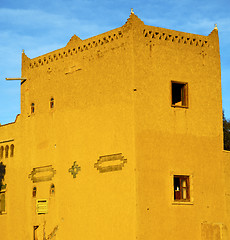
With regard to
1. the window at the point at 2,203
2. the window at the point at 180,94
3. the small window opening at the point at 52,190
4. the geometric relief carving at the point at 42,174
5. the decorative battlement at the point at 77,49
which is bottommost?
the window at the point at 2,203

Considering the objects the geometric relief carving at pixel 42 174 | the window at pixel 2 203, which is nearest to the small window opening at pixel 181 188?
the geometric relief carving at pixel 42 174

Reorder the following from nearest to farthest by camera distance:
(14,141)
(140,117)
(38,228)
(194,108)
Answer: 1. (140,117)
2. (194,108)
3. (38,228)
4. (14,141)

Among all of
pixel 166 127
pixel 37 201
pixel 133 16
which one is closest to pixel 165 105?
pixel 166 127

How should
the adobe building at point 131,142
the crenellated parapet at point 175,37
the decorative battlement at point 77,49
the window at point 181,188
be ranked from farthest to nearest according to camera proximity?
the decorative battlement at point 77,49 < the crenellated parapet at point 175,37 < the window at point 181,188 < the adobe building at point 131,142

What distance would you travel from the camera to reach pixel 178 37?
24516 millimetres

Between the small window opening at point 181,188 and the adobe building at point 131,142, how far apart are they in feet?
0.14

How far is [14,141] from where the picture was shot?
1129 inches

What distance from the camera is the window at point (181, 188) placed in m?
Answer: 23.4

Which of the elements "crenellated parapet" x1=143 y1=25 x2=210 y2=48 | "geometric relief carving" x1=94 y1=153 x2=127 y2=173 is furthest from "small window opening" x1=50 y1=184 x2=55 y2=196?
"crenellated parapet" x1=143 y1=25 x2=210 y2=48

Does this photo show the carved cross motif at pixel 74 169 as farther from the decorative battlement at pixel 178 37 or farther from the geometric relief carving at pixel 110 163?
the decorative battlement at pixel 178 37

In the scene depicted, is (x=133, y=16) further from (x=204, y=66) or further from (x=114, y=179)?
(x=114, y=179)

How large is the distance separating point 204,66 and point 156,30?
281 centimetres

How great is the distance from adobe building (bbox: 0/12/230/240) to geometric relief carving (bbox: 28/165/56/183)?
0.05m

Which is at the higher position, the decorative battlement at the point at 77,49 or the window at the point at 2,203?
the decorative battlement at the point at 77,49
